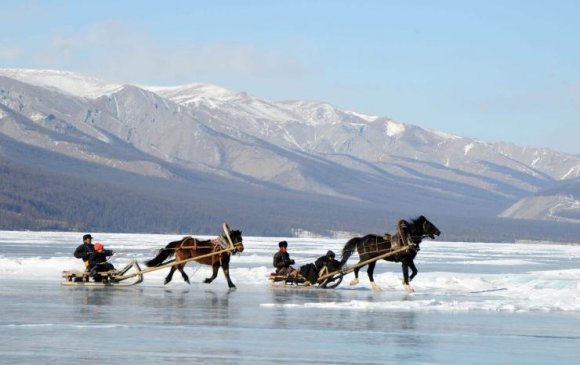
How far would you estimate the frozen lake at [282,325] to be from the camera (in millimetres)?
17062

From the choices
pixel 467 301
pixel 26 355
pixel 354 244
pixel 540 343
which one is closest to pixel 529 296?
pixel 467 301

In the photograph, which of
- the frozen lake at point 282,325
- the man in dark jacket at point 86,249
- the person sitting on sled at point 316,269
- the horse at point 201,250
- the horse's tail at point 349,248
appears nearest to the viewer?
the frozen lake at point 282,325

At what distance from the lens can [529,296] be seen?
1152 inches

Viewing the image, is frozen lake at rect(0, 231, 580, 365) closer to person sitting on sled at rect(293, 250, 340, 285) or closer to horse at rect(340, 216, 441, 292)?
person sitting on sled at rect(293, 250, 340, 285)

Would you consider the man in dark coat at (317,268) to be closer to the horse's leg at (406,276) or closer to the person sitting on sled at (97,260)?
the horse's leg at (406,276)

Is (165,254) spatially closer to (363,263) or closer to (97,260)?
(97,260)

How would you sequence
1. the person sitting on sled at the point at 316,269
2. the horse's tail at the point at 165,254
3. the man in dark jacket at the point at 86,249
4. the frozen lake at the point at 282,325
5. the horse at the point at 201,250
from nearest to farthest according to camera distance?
the frozen lake at the point at 282,325, the man in dark jacket at the point at 86,249, the horse at the point at 201,250, the horse's tail at the point at 165,254, the person sitting on sled at the point at 316,269

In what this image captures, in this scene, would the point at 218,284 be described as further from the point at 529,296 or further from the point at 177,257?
the point at 529,296

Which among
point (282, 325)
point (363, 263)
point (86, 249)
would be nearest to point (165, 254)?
point (86, 249)

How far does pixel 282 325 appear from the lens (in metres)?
21.1

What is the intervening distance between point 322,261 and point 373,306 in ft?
20.7

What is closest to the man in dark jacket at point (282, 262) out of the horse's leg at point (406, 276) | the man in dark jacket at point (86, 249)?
the horse's leg at point (406, 276)

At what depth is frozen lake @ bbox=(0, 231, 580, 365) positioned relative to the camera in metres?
17.1

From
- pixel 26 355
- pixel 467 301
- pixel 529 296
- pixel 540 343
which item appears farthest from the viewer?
pixel 529 296
